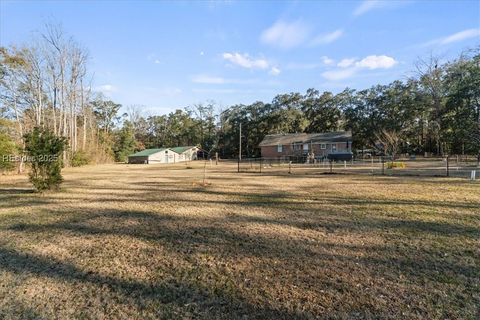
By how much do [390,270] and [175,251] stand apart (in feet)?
9.91

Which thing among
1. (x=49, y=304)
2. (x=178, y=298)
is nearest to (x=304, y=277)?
(x=178, y=298)

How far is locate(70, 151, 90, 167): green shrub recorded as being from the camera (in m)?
31.0

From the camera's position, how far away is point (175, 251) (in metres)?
4.24

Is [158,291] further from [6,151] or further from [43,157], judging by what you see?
[6,151]

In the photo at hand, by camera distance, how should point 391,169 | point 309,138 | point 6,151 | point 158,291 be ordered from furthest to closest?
point 309,138
point 391,169
point 6,151
point 158,291

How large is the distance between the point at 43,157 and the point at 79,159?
25.2 metres

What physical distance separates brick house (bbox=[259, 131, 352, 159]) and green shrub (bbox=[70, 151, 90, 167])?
27473 millimetres

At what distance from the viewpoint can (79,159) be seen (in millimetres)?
31969

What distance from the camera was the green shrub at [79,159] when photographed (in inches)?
1222

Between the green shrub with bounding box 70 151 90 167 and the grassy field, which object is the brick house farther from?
the grassy field

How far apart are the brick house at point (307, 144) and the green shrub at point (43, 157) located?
113ft

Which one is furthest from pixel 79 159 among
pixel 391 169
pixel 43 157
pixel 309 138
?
pixel 309 138

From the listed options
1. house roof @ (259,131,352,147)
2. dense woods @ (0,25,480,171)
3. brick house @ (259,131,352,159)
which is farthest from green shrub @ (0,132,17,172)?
house roof @ (259,131,352,147)

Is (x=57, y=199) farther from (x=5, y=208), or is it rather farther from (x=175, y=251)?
(x=175, y=251)
